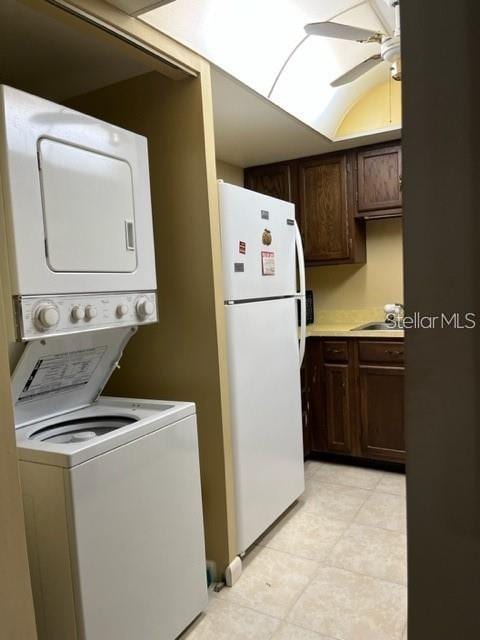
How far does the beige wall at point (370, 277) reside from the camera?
3.57 m

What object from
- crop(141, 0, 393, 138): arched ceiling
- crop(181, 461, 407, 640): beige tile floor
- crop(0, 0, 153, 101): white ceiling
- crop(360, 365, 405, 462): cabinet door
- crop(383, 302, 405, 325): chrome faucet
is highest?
crop(141, 0, 393, 138): arched ceiling

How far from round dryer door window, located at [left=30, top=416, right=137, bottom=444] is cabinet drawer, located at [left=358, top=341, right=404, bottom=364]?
184 cm

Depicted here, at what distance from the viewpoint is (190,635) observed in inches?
71.0

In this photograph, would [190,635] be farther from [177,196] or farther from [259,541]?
[177,196]

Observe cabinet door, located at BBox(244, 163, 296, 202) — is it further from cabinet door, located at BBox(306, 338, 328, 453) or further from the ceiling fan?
the ceiling fan

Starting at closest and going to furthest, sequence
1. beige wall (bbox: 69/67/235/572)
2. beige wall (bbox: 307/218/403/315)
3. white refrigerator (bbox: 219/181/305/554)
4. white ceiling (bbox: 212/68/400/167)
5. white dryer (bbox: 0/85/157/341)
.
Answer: white dryer (bbox: 0/85/157/341), beige wall (bbox: 69/67/235/572), white refrigerator (bbox: 219/181/305/554), white ceiling (bbox: 212/68/400/167), beige wall (bbox: 307/218/403/315)

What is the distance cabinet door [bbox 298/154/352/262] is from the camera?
3408 mm

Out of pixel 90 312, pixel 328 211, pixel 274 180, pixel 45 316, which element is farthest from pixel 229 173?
pixel 45 316

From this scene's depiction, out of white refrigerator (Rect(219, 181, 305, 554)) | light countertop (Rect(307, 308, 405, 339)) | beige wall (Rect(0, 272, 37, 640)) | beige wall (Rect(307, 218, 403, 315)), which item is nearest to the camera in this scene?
beige wall (Rect(0, 272, 37, 640))

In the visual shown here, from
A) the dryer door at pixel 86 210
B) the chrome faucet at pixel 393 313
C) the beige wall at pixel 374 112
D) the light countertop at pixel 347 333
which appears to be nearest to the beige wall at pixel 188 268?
the dryer door at pixel 86 210

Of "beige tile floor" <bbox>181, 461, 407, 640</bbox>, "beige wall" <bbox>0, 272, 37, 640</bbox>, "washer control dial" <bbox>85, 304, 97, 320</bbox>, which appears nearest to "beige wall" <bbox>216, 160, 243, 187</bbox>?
"washer control dial" <bbox>85, 304, 97, 320</bbox>

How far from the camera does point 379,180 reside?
327 cm

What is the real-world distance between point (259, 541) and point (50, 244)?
1.83 m

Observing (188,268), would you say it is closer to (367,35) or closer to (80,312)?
(80,312)
